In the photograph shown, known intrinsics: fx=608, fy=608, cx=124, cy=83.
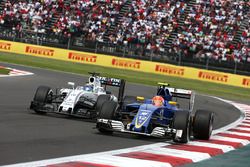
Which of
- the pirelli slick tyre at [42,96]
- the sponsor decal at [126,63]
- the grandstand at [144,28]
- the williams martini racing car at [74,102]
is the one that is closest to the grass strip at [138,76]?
the sponsor decal at [126,63]

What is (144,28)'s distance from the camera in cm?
4019

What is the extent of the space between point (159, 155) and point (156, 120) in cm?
259

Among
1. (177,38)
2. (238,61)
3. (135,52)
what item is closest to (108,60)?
(135,52)

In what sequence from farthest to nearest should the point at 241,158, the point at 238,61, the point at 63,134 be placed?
the point at 238,61, the point at 63,134, the point at 241,158

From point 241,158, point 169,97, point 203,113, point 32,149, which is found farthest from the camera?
point 169,97

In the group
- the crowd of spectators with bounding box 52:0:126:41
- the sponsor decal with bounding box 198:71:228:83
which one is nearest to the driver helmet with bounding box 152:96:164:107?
the sponsor decal with bounding box 198:71:228:83

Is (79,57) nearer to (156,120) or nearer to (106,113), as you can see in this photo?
(156,120)

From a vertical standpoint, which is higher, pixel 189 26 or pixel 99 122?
pixel 189 26

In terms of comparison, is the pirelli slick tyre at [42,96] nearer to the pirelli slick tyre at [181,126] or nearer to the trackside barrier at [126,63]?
the pirelli slick tyre at [181,126]

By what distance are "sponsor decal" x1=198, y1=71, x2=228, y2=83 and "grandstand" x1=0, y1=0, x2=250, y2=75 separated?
1.64 ft

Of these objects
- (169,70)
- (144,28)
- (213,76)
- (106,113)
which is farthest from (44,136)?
(144,28)

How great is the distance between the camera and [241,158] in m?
9.64

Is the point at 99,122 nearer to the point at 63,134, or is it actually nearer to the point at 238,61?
the point at 63,134

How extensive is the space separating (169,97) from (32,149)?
503 centimetres
